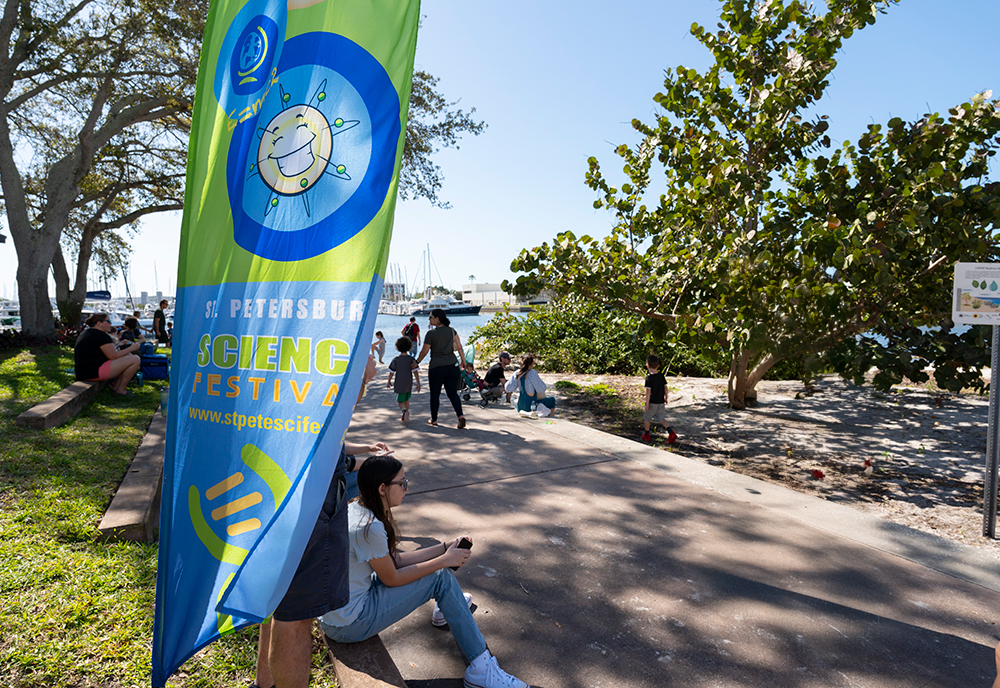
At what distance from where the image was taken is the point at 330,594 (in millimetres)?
2145

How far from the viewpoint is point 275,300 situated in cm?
160

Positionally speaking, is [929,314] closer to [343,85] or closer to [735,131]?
[735,131]

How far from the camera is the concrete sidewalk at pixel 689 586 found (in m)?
2.92

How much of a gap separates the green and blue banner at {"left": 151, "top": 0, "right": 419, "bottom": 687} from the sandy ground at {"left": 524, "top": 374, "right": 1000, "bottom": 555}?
5560mm

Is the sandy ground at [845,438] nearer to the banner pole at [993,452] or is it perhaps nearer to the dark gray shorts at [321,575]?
the banner pole at [993,452]

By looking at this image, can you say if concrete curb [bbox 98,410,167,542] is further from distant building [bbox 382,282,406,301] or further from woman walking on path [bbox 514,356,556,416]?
distant building [bbox 382,282,406,301]

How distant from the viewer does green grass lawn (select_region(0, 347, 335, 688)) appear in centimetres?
263

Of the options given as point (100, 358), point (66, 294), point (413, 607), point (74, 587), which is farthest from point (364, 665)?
point (66, 294)

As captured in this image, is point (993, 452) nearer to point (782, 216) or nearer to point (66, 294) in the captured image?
point (782, 216)

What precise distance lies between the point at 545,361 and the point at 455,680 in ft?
47.0

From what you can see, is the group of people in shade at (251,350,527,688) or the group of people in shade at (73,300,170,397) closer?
the group of people in shade at (251,350,527,688)

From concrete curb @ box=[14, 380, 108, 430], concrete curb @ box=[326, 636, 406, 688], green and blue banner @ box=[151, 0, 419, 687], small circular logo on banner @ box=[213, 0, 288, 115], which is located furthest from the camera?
concrete curb @ box=[14, 380, 108, 430]

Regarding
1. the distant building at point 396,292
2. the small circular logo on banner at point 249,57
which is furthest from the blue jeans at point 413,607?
the distant building at point 396,292

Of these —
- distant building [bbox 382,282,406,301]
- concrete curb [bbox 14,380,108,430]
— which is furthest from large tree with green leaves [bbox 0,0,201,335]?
distant building [bbox 382,282,406,301]
